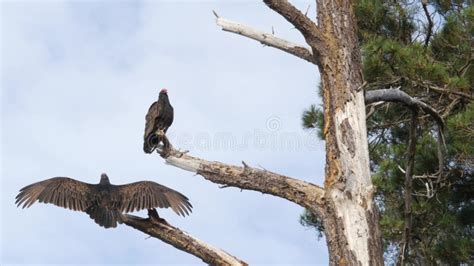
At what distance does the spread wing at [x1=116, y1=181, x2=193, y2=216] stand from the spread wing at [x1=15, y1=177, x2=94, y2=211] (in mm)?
233

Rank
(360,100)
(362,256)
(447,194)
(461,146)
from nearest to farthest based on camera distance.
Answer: (362,256)
(360,100)
(461,146)
(447,194)

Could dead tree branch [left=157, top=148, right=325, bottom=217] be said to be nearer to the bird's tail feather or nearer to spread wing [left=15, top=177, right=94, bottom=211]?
the bird's tail feather

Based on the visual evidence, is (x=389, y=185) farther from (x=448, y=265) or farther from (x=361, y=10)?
(x=361, y=10)

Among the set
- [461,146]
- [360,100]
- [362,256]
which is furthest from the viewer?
[461,146]

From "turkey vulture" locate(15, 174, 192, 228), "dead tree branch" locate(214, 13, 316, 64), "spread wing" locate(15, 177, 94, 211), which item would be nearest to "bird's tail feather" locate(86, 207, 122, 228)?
"turkey vulture" locate(15, 174, 192, 228)

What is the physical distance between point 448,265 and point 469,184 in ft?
2.61

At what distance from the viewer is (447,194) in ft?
27.1

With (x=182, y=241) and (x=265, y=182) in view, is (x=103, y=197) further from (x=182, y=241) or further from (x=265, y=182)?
(x=265, y=182)

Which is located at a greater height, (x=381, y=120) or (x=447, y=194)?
(x=381, y=120)

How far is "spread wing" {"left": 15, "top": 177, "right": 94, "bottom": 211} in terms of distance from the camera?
5941mm

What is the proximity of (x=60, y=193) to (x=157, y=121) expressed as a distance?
80 cm

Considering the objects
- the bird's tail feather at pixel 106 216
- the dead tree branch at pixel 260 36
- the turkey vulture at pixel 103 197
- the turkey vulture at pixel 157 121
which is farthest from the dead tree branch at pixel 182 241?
the dead tree branch at pixel 260 36

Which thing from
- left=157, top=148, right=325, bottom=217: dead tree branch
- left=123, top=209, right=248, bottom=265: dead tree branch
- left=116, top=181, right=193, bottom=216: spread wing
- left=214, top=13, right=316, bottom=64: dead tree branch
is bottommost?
left=123, top=209, right=248, bottom=265: dead tree branch

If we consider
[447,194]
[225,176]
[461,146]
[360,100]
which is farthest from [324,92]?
[447,194]
